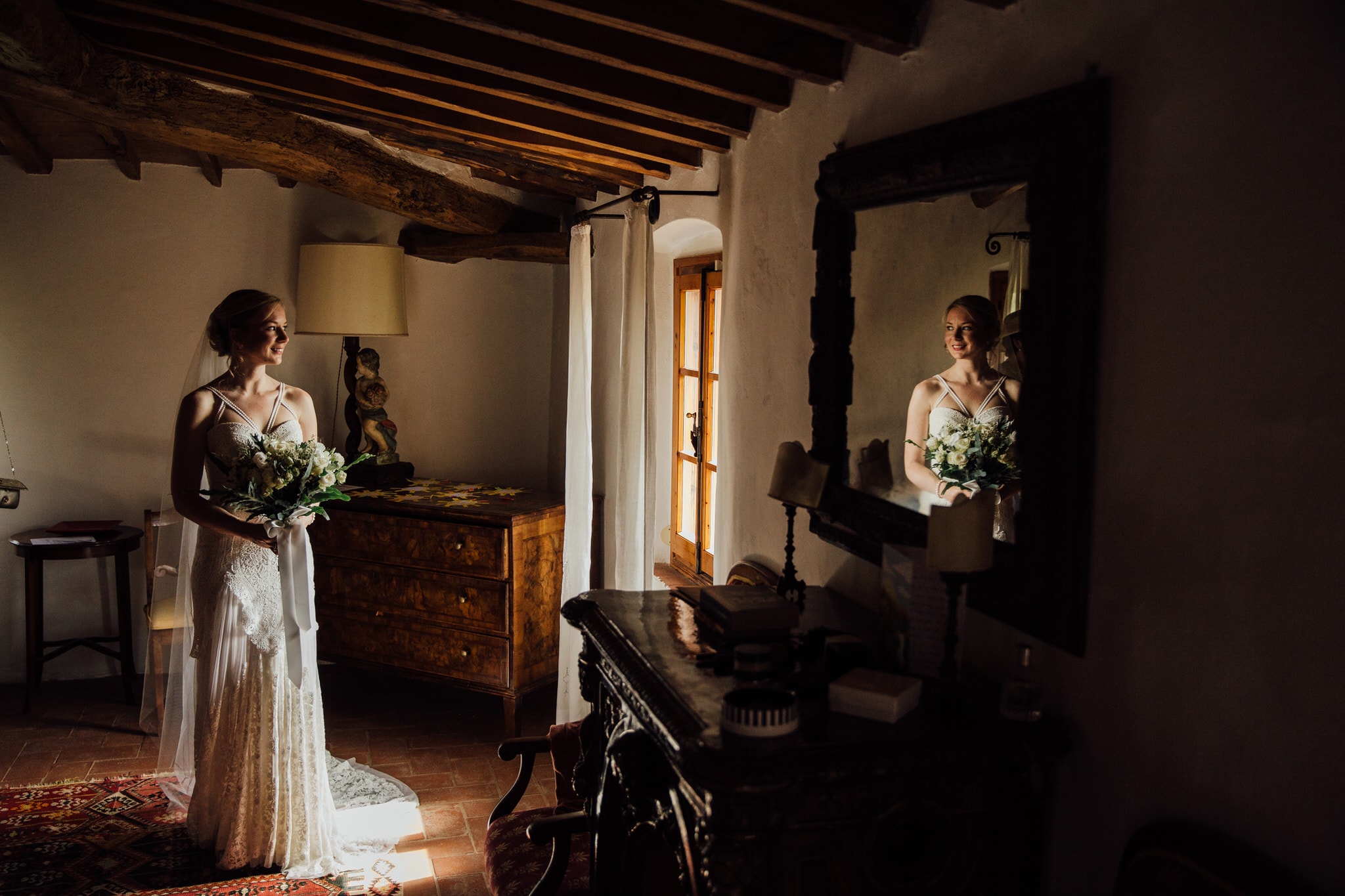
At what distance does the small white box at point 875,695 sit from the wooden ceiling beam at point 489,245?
408cm

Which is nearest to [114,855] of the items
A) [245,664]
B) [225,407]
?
[245,664]

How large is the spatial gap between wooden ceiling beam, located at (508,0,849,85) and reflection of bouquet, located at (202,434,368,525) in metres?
1.70

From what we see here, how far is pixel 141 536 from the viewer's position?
528 centimetres

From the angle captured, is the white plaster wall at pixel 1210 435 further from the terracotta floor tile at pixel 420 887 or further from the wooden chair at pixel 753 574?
the terracotta floor tile at pixel 420 887

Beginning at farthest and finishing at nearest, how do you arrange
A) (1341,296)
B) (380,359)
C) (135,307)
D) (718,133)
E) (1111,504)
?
1. (380,359)
2. (135,307)
3. (718,133)
4. (1111,504)
5. (1341,296)

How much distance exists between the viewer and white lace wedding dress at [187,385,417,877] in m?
3.51

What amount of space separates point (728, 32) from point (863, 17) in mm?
434

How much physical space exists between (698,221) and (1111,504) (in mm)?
2789

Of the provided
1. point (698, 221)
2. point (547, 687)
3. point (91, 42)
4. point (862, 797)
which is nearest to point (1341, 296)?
point (862, 797)

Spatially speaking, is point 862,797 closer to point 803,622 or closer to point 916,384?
point 803,622

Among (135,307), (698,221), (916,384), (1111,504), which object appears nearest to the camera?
(1111,504)

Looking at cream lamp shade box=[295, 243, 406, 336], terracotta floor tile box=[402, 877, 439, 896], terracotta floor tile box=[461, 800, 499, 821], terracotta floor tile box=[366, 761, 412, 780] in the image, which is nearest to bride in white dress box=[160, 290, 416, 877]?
terracotta floor tile box=[402, 877, 439, 896]

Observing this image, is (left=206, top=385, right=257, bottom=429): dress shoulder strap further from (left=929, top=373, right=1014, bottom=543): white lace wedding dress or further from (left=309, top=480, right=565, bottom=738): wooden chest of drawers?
(left=929, top=373, right=1014, bottom=543): white lace wedding dress

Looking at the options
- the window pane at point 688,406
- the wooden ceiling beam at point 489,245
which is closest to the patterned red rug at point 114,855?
the window pane at point 688,406
